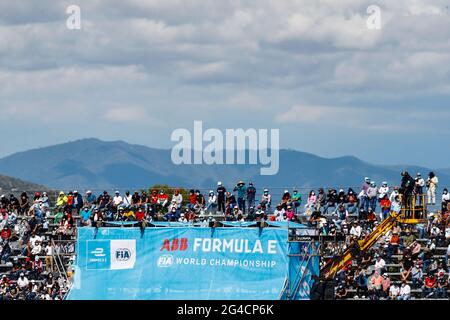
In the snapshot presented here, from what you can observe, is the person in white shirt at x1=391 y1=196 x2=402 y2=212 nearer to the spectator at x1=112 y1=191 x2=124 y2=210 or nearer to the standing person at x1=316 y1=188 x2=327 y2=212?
the standing person at x1=316 y1=188 x2=327 y2=212

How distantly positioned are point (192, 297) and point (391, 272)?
7319mm

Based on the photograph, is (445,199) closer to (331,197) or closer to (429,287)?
(331,197)

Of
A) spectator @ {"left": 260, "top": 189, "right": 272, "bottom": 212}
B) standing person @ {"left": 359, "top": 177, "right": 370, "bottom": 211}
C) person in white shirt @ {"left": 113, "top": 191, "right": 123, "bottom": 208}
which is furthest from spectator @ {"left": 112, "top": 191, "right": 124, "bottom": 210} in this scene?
standing person @ {"left": 359, "top": 177, "right": 370, "bottom": 211}

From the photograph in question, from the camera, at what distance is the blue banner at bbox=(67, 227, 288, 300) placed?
130ft

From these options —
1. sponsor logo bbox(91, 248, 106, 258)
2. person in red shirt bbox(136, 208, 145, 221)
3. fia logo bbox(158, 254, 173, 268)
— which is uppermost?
person in red shirt bbox(136, 208, 145, 221)

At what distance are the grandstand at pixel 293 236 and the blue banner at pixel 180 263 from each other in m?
0.24

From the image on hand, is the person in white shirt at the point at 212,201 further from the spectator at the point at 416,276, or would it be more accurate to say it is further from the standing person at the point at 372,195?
the spectator at the point at 416,276

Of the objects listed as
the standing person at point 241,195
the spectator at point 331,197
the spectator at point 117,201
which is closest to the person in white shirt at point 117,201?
the spectator at point 117,201

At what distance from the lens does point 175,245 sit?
41.0 meters

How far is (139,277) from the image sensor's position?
40.8 meters

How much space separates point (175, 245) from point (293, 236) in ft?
14.5

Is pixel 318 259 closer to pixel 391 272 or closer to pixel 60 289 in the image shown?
pixel 391 272
